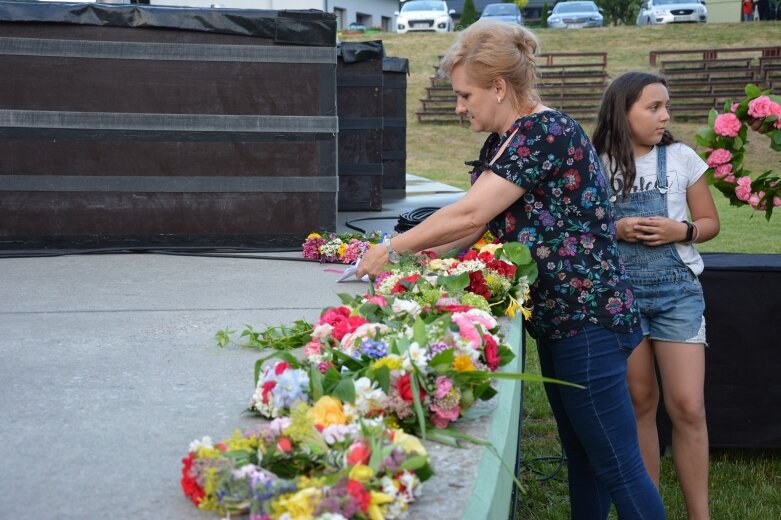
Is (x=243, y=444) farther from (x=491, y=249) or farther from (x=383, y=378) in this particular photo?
(x=491, y=249)

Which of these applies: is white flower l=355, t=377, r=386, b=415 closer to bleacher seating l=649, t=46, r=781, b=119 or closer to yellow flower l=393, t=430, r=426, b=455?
yellow flower l=393, t=430, r=426, b=455

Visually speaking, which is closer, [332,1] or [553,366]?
[553,366]

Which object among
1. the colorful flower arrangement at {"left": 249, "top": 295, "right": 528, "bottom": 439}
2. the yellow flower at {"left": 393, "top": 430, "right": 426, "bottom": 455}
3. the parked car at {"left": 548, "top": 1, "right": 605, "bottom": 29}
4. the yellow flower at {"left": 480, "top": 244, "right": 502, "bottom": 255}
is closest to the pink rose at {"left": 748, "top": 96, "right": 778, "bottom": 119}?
the yellow flower at {"left": 480, "top": 244, "right": 502, "bottom": 255}

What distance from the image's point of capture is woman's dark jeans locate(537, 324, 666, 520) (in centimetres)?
274

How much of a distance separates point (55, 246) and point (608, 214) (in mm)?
3470

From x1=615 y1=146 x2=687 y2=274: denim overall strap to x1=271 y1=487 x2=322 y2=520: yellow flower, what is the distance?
224cm

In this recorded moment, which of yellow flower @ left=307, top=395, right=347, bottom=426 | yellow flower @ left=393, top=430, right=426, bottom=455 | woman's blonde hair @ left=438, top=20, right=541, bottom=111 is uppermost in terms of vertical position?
woman's blonde hair @ left=438, top=20, right=541, bottom=111

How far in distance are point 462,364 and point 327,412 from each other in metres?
0.35

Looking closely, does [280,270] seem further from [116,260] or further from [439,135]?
[439,135]

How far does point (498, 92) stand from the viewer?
8.87 ft

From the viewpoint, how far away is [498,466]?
1688 millimetres

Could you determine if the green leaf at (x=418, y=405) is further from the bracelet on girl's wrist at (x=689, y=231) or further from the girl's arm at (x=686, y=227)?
the bracelet on girl's wrist at (x=689, y=231)

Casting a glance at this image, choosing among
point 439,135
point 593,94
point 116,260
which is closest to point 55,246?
point 116,260

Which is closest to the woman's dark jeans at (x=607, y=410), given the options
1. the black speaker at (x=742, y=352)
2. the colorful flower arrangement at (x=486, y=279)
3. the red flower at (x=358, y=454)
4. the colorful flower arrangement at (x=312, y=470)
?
the colorful flower arrangement at (x=486, y=279)
